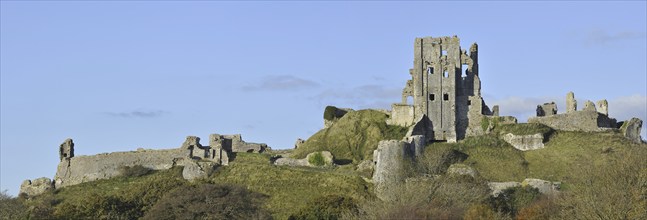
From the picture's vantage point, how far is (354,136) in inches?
3693

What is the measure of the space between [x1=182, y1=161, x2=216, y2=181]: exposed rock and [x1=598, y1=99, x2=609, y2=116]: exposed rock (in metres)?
26.0

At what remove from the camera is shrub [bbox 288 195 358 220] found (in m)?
73.3

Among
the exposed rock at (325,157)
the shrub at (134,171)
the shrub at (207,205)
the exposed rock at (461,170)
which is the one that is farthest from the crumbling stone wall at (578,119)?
the shrub at (134,171)

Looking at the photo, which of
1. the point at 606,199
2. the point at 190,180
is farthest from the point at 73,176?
the point at 606,199

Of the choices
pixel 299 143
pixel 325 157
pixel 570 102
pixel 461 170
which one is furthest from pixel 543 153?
pixel 299 143

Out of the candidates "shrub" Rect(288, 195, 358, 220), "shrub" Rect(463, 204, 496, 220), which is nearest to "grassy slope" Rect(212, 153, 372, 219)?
"shrub" Rect(288, 195, 358, 220)

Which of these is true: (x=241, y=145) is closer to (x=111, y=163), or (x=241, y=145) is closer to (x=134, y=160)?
(x=134, y=160)

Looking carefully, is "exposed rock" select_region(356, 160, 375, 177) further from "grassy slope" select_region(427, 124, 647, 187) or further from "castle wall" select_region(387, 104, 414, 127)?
"castle wall" select_region(387, 104, 414, 127)

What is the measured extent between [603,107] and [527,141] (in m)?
7.55

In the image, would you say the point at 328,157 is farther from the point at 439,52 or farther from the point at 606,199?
the point at 606,199

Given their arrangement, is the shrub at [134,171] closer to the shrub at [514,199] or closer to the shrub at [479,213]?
the shrub at [514,199]

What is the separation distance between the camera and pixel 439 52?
3661 inches

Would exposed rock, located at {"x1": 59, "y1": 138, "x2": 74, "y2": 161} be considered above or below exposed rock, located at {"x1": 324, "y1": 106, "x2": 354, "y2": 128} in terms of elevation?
below

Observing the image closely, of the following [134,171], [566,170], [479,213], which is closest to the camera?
[479,213]
